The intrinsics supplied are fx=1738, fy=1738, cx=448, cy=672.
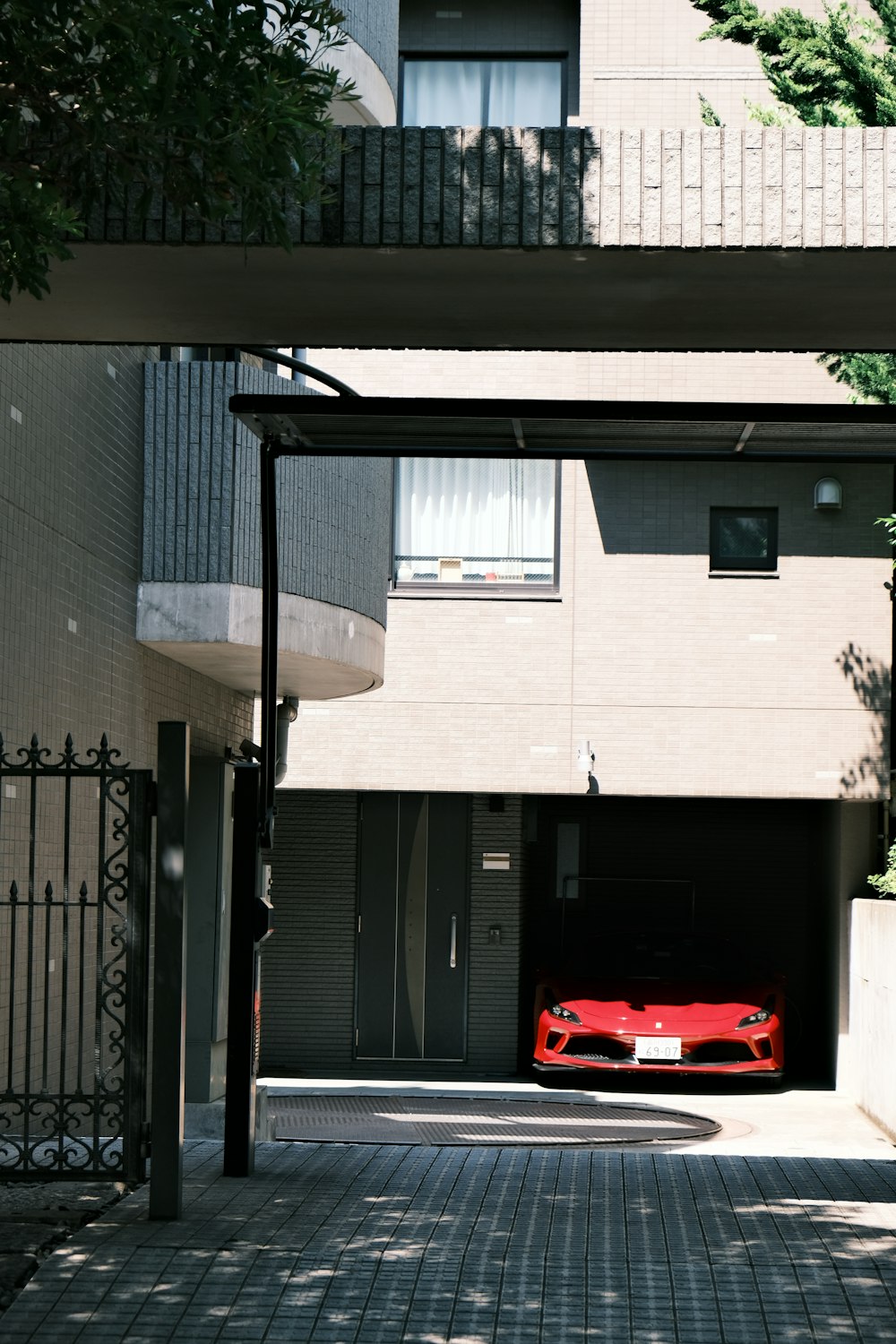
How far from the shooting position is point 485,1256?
579 centimetres

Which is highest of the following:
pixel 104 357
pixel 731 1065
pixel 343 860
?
pixel 104 357

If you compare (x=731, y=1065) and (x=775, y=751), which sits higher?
(x=775, y=751)

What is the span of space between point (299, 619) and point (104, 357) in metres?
2.11

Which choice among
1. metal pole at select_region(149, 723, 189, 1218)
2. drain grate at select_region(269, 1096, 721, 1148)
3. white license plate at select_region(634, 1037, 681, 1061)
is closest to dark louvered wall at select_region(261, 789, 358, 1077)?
drain grate at select_region(269, 1096, 721, 1148)

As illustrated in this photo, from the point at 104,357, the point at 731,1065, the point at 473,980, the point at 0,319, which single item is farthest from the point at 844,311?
the point at 473,980

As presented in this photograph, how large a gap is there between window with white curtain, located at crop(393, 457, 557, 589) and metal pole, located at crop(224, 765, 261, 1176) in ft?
33.3

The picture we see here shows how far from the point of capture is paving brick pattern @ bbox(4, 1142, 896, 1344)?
5.04 metres

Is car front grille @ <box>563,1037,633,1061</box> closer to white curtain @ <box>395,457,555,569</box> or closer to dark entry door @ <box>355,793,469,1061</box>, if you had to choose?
dark entry door @ <box>355,793,469,1061</box>

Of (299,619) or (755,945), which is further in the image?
(755,945)

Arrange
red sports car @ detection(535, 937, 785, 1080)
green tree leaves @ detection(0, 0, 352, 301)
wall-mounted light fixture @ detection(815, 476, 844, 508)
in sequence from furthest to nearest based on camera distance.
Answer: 1. wall-mounted light fixture @ detection(815, 476, 844, 508)
2. red sports car @ detection(535, 937, 785, 1080)
3. green tree leaves @ detection(0, 0, 352, 301)

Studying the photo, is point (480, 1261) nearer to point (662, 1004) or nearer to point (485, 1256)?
point (485, 1256)

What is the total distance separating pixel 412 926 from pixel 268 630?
10.9m

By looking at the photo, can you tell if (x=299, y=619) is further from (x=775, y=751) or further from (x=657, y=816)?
(x=657, y=816)

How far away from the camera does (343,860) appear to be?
1802 centimetres
